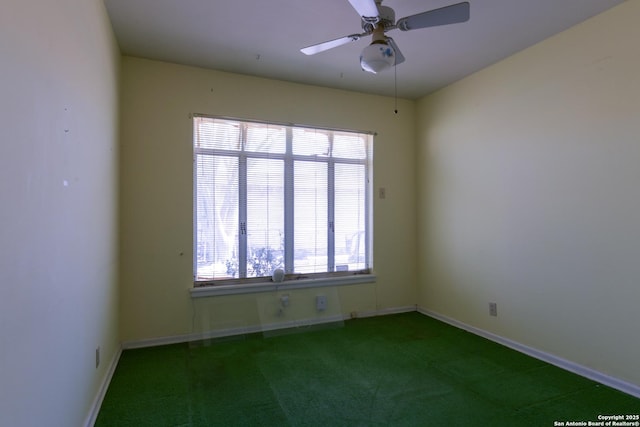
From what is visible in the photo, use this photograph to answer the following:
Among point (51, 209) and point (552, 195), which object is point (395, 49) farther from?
point (51, 209)

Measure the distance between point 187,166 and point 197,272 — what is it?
1099 mm

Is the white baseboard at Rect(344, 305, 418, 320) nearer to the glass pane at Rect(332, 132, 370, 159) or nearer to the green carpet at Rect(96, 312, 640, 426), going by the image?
the green carpet at Rect(96, 312, 640, 426)

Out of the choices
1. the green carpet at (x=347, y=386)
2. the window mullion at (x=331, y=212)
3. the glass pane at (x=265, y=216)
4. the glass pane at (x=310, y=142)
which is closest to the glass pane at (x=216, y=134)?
the glass pane at (x=265, y=216)

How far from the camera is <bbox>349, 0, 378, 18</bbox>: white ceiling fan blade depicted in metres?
1.97

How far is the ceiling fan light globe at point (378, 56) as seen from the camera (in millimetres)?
2217

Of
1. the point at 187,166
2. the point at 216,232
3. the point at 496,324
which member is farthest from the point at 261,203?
the point at 496,324

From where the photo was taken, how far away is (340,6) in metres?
2.54

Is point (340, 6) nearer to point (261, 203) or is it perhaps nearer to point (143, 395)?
point (261, 203)

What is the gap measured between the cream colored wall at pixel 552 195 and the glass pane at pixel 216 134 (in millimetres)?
2426

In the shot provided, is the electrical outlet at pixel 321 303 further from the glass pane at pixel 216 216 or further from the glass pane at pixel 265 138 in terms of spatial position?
the glass pane at pixel 265 138

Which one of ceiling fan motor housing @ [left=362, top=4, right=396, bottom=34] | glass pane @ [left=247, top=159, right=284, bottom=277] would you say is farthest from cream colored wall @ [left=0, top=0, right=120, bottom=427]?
ceiling fan motor housing @ [left=362, top=4, right=396, bottom=34]

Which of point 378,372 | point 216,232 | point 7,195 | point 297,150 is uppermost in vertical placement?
point 297,150

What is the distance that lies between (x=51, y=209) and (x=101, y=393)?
1.58 meters

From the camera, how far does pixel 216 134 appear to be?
374cm
